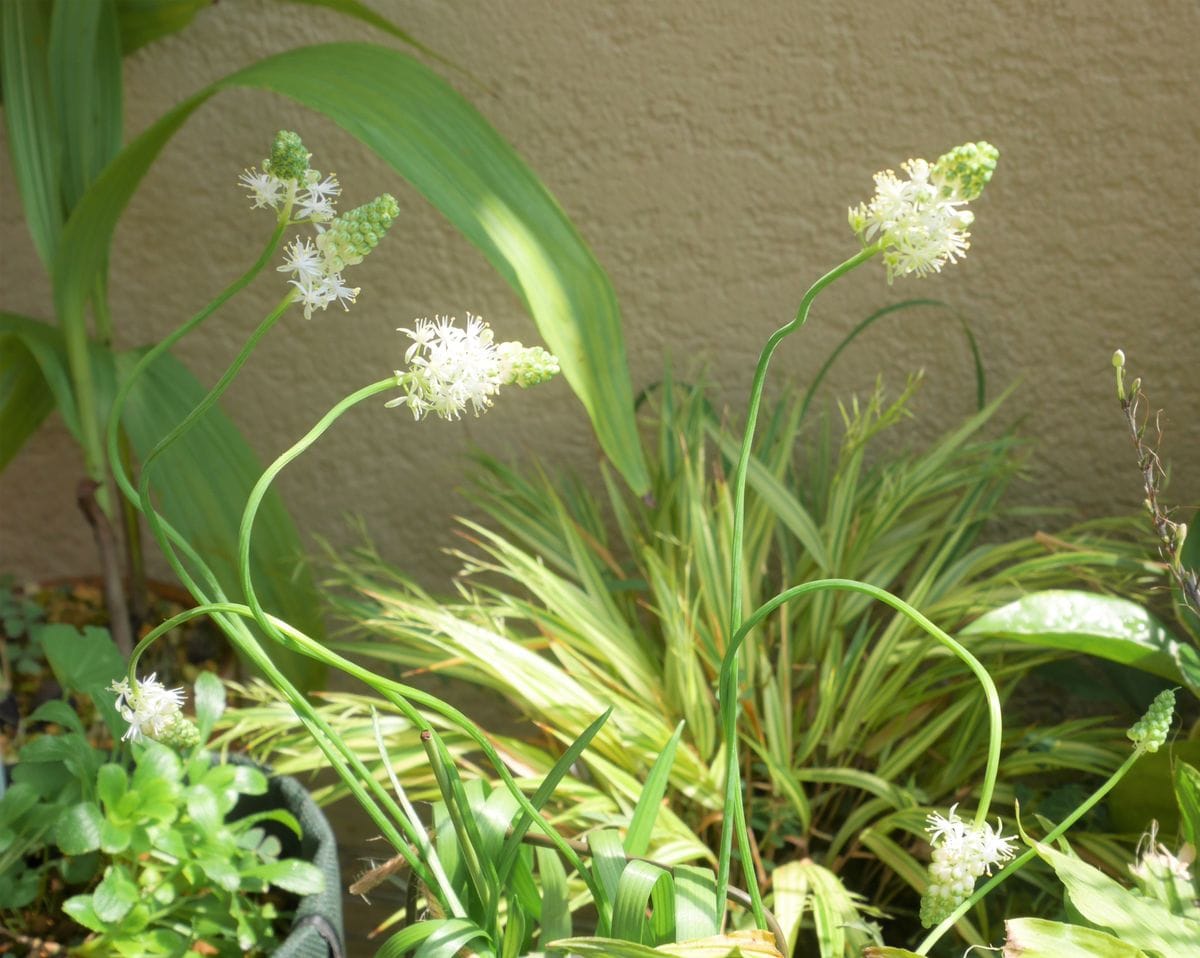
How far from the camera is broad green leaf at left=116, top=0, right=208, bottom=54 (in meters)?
1.19

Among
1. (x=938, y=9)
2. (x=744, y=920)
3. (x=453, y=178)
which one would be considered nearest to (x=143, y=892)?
(x=744, y=920)

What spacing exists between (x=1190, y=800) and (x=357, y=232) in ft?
1.92

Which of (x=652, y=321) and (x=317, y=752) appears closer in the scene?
(x=317, y=752)

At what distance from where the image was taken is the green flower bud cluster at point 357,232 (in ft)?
1.57

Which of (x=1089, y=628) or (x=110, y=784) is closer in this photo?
(x=110, y=784)

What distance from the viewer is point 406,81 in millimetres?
976

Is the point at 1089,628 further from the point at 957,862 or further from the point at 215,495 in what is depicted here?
the point at 215,495

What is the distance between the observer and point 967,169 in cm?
45

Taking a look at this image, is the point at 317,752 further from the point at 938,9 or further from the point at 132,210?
the point at 938,9

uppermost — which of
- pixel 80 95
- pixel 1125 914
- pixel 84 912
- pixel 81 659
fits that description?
pixel 80 95

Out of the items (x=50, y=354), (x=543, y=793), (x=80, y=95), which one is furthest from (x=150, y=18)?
(x=543, y=793)

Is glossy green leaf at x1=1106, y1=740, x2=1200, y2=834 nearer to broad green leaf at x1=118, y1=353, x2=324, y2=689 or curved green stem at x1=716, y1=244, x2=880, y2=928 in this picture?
curved green stem at x1=716, y1=244, x2=880, y2=928

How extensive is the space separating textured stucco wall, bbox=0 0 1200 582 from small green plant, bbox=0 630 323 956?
0.65m

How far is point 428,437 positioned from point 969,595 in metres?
0.70
